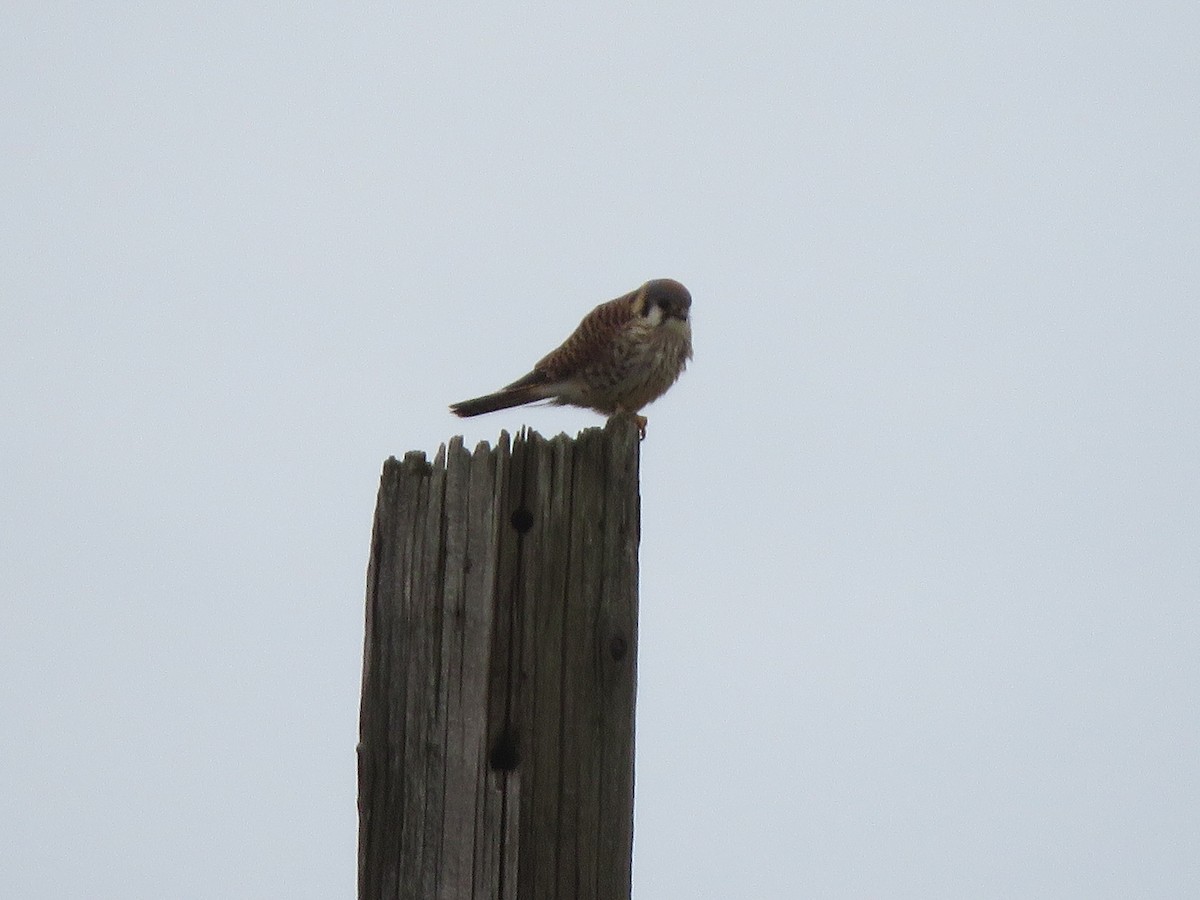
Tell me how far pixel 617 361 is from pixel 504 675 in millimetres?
2951

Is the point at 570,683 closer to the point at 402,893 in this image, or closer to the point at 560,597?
the point at 560,597

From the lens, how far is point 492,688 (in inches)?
83.7

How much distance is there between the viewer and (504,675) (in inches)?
83.7

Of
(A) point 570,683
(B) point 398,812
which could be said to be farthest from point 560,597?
(B) point 398,812

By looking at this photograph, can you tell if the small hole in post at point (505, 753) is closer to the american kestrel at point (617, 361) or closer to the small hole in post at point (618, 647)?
the small hole in post at point (618, 647)

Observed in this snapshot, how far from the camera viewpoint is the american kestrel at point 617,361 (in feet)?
16.4

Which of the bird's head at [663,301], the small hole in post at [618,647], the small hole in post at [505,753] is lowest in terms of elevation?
the small hole in post at [505,753]

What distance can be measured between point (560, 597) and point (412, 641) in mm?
228

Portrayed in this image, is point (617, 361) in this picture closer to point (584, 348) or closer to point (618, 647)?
point (584, 348)

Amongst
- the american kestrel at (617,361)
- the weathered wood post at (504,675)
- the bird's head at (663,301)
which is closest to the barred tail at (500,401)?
the american kestrel at (617,361)

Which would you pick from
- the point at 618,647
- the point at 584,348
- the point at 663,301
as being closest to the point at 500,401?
the point at 584,348

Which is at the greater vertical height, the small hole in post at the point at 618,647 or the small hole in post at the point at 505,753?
the small hole in post at the point at 618,647

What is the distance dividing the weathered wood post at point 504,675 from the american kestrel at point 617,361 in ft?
8.99

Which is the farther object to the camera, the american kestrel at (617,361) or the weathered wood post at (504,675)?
the american kestrel at (617,361)
